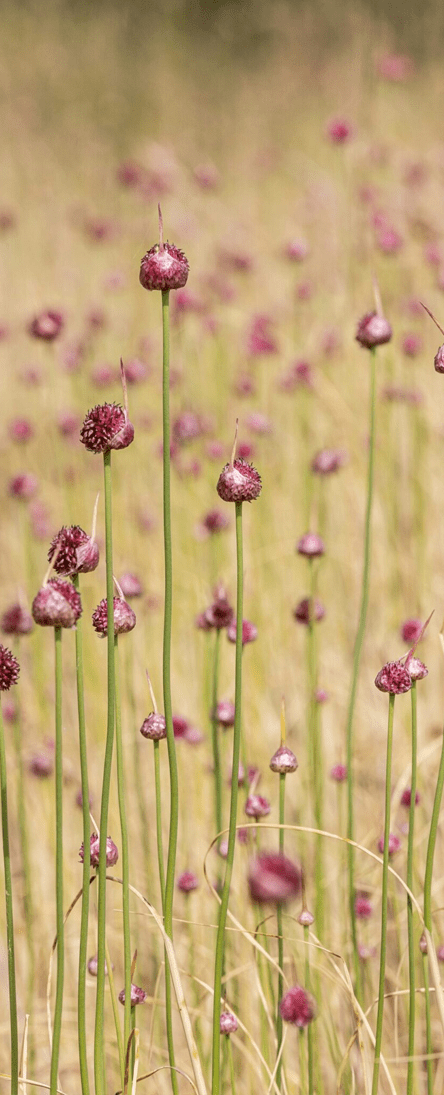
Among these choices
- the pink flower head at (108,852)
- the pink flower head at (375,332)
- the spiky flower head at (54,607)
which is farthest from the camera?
the pink flower head at (375,332)

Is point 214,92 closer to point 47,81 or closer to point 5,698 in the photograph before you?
point 47,81

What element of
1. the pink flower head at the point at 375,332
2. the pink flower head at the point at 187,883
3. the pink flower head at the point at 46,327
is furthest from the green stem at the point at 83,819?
the pink flower head at the point at 46,327

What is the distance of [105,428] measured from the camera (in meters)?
0.75

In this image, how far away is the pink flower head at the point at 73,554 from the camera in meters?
0.74

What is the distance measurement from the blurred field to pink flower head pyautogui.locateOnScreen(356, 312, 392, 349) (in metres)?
0.39

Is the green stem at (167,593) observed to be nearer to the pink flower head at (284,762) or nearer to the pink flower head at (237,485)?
the pink flower head at (237,485)

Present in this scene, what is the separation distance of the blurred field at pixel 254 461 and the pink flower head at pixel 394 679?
0.92ft

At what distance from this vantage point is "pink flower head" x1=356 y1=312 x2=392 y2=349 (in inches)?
45.4

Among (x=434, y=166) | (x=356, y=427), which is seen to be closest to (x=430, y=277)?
(x=434, y=166)

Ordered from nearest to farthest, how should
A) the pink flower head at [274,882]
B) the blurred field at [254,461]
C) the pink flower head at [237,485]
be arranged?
the pink flower head at [274,882]
the pink flower head at [237,485]
the blurred field at [254,461]

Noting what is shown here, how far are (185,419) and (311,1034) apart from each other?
1.49 meters

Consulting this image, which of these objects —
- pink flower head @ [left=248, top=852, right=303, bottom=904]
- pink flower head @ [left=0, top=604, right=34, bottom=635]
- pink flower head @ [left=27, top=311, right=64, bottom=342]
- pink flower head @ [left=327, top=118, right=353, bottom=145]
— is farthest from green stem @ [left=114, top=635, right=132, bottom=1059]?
pink flower head @ [left=327, top=118, right=353, bottom=145]

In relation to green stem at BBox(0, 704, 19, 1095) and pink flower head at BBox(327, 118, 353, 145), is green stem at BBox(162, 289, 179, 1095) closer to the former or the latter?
green stem at BBox(0, 704, 19, 1095)

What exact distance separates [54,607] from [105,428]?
0.15 m
